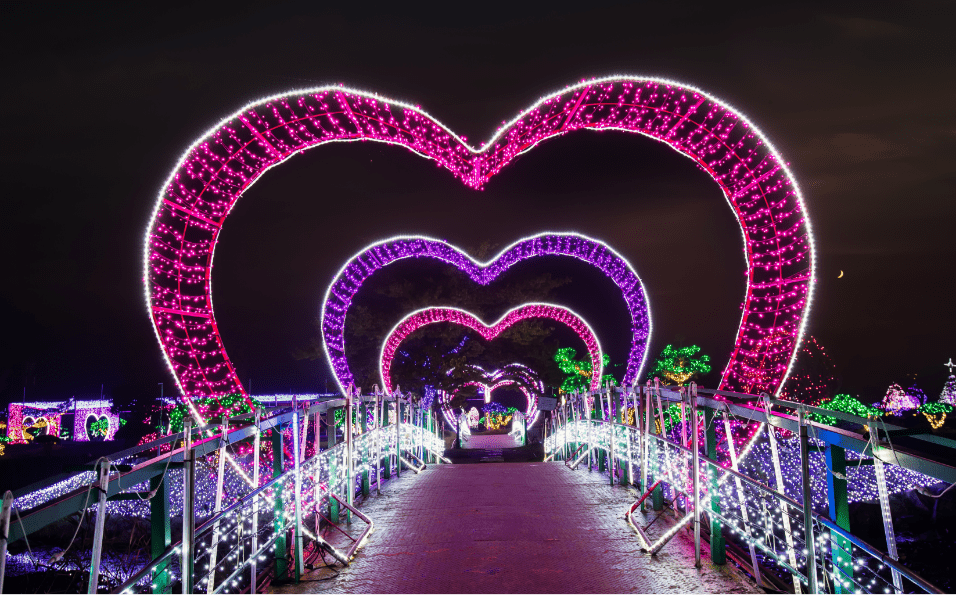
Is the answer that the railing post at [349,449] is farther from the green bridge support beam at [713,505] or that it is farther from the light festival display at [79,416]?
the light festival display at [79,416]

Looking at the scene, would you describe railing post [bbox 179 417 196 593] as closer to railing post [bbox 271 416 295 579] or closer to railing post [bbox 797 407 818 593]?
railing post [bbox 271 416 295 579]

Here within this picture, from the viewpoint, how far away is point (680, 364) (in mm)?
22453

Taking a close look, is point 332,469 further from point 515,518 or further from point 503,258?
point 503,258

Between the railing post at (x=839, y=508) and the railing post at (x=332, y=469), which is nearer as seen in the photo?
the railing post at (x=839, y=508)

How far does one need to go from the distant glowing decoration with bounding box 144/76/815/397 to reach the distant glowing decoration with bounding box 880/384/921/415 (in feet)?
86.4

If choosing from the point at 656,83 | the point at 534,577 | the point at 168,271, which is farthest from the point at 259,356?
the point at 534,577

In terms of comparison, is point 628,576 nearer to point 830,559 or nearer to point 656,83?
point 830,559

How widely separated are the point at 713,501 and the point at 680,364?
17848 mm

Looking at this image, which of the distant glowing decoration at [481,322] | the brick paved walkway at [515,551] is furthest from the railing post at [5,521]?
the distant glowing decoration at [481,322]

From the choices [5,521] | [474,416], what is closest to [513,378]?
[474,416]

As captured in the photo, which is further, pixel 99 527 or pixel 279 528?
pixel 279 528

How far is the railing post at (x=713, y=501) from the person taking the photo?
5016 millimetres

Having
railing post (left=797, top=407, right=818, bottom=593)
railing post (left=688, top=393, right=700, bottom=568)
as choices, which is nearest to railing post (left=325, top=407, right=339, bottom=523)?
railing post (left=688, top=393, right=700, bottom=568)

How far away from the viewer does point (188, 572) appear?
340cm
